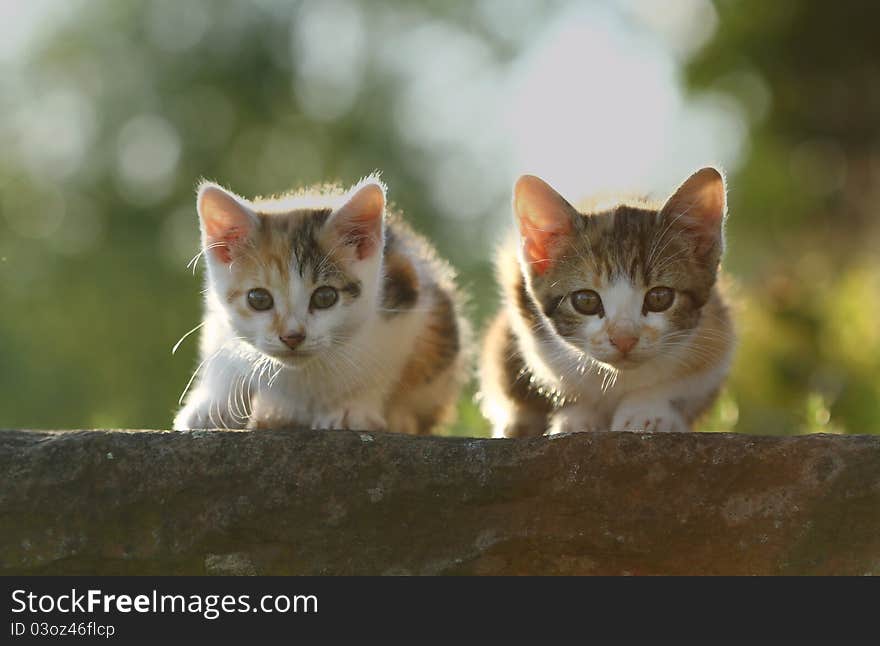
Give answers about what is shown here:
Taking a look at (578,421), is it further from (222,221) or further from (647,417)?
(222,221)

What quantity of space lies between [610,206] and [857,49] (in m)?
5.65

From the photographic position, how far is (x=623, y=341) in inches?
102

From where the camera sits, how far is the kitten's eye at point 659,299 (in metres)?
2.68

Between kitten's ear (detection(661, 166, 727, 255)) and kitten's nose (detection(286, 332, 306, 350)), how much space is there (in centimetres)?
95

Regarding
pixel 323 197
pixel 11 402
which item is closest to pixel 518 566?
pixel 323 197

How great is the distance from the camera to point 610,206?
3.01 m

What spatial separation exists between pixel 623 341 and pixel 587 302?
0.59 feet

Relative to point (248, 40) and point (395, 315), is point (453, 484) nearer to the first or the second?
point (395, 315)

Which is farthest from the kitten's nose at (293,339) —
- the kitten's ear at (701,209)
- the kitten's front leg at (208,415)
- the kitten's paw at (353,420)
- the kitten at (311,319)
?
the kitten's ear at (701,209)

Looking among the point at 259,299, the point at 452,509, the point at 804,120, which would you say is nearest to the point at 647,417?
the point at 452,509

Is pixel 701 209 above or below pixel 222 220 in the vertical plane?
below

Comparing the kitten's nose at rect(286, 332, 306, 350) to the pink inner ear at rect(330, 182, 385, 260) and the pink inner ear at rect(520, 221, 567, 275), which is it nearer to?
the pink inner ear at rect(330, 182, 385, 260)

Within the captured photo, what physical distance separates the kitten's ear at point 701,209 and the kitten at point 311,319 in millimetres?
717

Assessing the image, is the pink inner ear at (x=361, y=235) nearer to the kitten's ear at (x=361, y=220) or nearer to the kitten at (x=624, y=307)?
the kitten's ear at (x=361, y=220)
